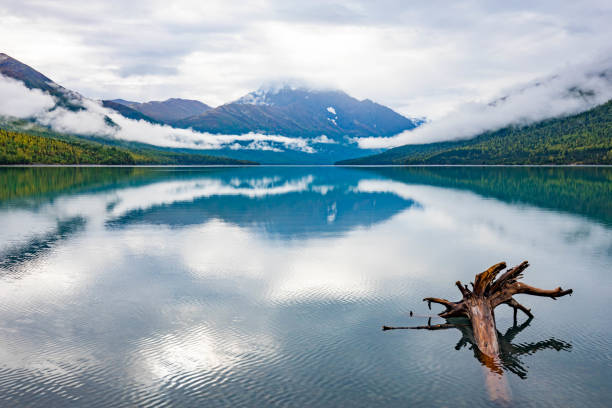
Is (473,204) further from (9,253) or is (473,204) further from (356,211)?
(9,253)

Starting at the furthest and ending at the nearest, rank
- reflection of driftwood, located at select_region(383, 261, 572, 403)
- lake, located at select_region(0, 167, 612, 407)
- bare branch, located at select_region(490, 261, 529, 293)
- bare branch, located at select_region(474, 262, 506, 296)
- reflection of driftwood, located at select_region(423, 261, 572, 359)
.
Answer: bare branch, located at select_region(490, 261, 529, 293) → bare branch, located at select_region(474, 262, 506, 296) → reflection of driftwood, located at select_region(423, 261, 572, 359) → reflection of driftwood, located at select_region(383, 261, 572, 403) → lake, located at select_region(0, 167, 612, 407)

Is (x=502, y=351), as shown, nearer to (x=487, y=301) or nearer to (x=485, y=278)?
(x=487, y=301)

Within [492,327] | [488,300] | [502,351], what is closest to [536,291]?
[488,300]

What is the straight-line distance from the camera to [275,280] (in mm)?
26203

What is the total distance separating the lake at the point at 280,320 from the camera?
45.7ft

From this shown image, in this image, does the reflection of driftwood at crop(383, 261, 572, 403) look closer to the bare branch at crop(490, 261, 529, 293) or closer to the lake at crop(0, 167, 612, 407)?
the bare branch at crop(490, 261, 529, 293)

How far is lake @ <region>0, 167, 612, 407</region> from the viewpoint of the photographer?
13930 millimetres

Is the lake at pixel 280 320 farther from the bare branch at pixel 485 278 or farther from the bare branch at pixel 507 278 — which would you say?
the bare branch at pixel 485 278

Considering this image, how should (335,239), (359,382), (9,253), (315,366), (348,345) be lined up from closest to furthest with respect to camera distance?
(359,382) < (315,366) < (348,345) < (9,253) < (335,239)

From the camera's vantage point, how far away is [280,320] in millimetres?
19547

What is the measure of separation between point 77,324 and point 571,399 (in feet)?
58.7

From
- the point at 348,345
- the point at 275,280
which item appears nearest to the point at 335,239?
the point at 275,280

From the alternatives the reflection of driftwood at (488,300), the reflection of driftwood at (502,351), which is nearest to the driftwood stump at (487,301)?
the reflection of driftwood at (488,300)

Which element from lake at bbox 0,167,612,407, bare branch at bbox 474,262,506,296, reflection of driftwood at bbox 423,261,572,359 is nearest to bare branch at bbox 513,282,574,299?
reflection of driftwood at bbox 423,261,572,359
